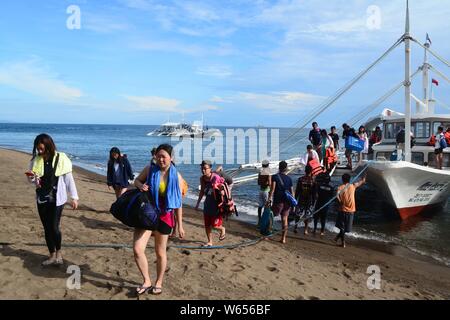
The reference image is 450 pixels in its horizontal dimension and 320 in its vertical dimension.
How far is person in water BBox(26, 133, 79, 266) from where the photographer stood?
4.96m

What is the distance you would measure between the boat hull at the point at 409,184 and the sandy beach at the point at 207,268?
3.55m

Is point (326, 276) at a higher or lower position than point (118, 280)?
lower

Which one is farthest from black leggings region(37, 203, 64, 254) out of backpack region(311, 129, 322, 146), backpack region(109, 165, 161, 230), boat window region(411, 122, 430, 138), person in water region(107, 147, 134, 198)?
boat window region(411, 122, 430, 138)

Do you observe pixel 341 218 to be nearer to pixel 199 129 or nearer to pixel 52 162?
pixel 52 162

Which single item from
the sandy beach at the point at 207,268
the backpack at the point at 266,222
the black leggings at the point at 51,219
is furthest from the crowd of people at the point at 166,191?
the sandy beach at the point at 207,268

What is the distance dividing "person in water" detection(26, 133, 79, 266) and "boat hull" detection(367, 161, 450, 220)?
10.3 meters

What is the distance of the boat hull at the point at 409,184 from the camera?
1242 cm

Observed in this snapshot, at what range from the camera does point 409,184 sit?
1319cm

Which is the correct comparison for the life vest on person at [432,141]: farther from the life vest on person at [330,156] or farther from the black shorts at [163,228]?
the black shorts at [163,228]

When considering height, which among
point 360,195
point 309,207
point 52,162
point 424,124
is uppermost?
point 424,124
